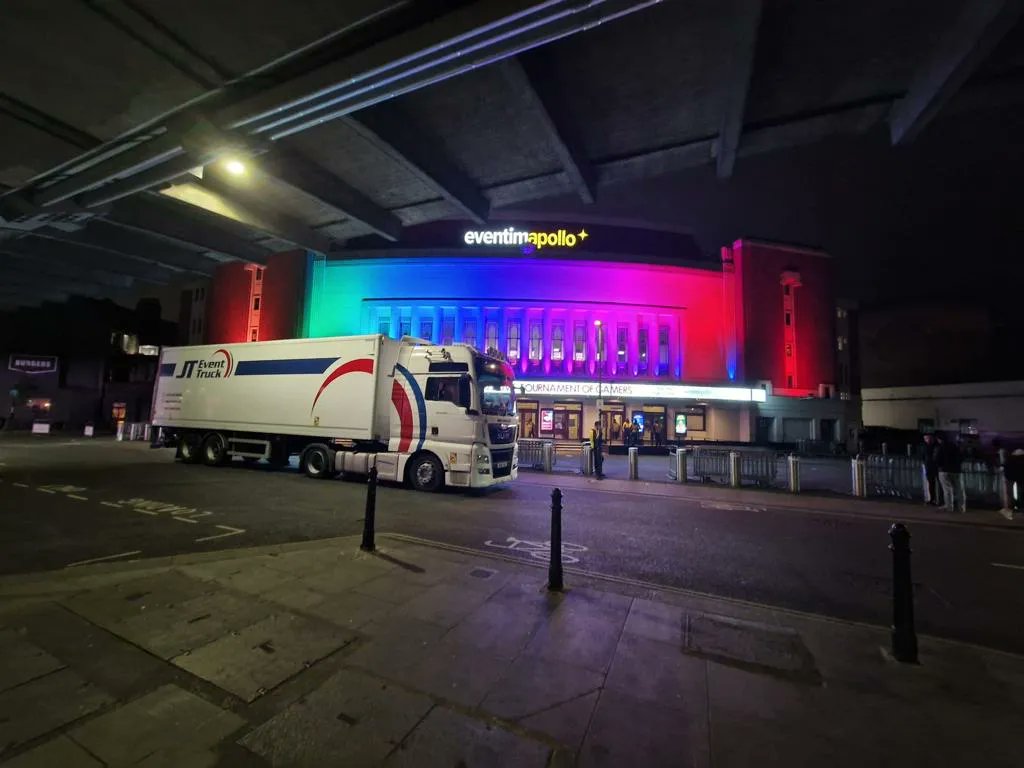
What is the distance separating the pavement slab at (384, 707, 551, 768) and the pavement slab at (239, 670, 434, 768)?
0.31 ft

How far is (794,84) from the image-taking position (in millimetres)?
14898

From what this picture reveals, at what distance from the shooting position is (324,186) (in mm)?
19828

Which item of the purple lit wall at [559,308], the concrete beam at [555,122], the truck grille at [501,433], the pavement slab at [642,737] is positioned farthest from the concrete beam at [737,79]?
the pavement slab at [642,737]

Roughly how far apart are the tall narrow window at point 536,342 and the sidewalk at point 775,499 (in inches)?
617

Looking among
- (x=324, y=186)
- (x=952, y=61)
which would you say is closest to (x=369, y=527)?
(x=324, y=186)

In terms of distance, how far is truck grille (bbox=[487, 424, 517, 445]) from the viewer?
12070 mm

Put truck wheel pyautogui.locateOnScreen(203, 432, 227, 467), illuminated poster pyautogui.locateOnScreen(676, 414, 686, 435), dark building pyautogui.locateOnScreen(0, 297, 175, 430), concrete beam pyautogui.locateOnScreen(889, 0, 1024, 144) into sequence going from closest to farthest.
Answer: concrete beam pyautogui.locateOnScreen(889, 0, 1024, 144)
truck wheel pyautogui.locateOnScreen(203, 432, 227, 467)
illuminated poster pyautogui.locateOnScreen(676, 414, 686, 435)
dark building pyautogui.locateOnScreen(0, 297, 175, 430)

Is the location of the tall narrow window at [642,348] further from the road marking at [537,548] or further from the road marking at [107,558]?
the road marking at [107,558]

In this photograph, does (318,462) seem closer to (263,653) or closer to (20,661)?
(20,661)

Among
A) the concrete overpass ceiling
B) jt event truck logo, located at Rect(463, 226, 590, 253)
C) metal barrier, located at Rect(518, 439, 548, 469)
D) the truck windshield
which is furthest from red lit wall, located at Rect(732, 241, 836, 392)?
the truck windshield

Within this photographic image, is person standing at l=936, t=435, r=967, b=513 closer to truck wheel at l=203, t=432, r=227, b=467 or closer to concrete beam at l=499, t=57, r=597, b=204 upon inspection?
concrete beam at l=499, t=57, r=597, b=204

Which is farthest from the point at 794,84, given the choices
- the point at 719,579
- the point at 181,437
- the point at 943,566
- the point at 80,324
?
the point at 80,324

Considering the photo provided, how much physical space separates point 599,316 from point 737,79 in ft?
61.7

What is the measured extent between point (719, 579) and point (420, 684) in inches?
175
